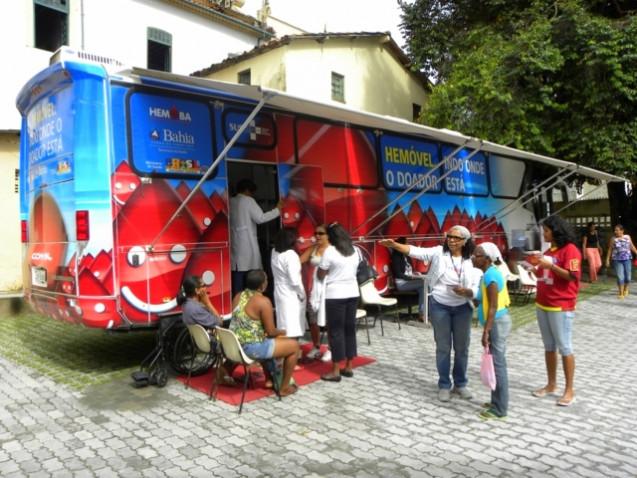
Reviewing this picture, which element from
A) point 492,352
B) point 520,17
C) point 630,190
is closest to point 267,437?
point 492,352

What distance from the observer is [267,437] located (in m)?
4.23

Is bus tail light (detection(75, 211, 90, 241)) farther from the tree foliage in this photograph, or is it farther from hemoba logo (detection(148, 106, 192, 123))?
the tree foliage

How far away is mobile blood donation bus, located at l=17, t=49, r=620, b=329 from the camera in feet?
17.2

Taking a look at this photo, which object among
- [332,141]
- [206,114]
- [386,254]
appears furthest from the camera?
[386,254]

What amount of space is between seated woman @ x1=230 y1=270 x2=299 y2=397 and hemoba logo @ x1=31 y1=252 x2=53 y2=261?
7.68ft

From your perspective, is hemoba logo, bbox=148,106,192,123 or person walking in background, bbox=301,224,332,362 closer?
hemoba logo, bbox=148,106,192,123

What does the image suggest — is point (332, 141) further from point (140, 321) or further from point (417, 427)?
point (417, 427)

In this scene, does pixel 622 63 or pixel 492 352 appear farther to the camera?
pixel 622 63

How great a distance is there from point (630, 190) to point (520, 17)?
7154 millimetres

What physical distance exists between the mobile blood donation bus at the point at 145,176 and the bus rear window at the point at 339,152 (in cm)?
2

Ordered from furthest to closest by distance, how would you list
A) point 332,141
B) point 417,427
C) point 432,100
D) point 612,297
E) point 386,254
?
point 432,100, point 612,297, point 386,254, point 332,141, point 417,427

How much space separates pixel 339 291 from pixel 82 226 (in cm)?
259

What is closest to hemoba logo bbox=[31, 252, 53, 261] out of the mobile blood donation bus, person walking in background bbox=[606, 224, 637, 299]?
the mobile blood donation bus

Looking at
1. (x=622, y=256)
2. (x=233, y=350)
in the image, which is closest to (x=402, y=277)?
(x=233, y=350)
